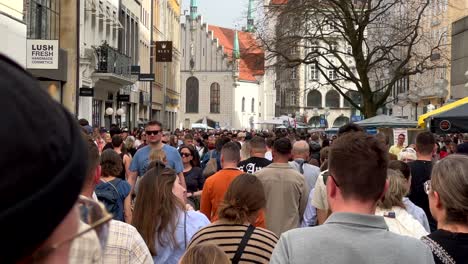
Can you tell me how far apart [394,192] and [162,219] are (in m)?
1.65

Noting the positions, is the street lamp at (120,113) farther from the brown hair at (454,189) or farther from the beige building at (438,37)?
the brown hair at (454,189)

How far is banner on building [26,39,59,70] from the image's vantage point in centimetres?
2456

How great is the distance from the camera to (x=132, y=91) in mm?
50094

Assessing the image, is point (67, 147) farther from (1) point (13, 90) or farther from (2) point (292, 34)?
(2) point (292, 34)

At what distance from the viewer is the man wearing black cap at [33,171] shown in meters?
1.10

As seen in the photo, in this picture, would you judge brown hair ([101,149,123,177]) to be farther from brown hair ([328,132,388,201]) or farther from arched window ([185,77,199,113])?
arched window ([185,77,199,113])

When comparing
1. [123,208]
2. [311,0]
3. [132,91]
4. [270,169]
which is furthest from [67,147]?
[132,91]

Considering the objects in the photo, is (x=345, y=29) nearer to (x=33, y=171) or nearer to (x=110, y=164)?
(x=110, y=164)

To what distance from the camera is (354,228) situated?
3.50 metres

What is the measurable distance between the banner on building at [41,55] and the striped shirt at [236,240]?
799 inches

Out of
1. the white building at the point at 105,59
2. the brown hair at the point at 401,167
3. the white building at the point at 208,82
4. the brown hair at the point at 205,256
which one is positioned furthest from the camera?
the white building at the point at 208,82

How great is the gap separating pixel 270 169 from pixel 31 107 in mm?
7616

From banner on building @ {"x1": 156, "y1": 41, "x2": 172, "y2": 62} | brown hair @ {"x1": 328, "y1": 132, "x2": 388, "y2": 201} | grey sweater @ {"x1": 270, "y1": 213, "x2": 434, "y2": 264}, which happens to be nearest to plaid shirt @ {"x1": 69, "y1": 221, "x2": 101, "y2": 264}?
grey sweater @ {"x1": 270, "y1": 213, "x2": 434, "y2": 264}

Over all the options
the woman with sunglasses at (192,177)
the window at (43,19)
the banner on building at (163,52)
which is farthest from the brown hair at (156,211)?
the banner on building at (163,52)
